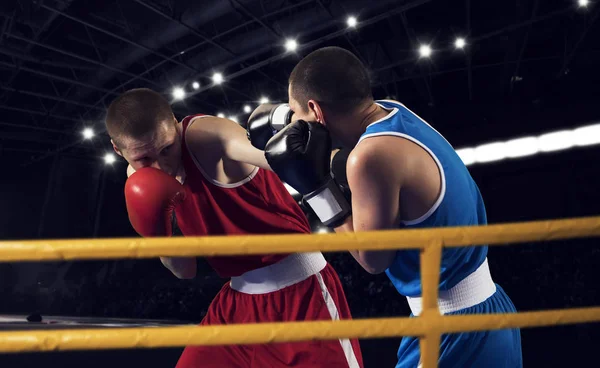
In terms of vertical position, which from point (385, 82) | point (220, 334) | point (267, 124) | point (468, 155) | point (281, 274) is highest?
point (385, 82)

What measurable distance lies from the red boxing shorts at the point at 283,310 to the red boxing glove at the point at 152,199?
341mm

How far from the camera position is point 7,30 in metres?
7.06

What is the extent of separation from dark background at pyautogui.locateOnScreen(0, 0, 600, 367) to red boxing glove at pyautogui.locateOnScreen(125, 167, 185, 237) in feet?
10.0

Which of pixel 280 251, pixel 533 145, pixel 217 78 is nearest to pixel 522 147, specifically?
pixel 533 145

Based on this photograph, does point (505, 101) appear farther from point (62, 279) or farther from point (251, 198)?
point (62, 279)

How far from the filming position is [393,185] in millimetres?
1170

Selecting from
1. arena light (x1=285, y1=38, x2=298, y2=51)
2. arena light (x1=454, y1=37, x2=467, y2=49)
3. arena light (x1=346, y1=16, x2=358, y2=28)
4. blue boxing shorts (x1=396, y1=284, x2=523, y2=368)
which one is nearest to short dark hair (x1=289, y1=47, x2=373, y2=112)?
blue boxing shorts (x1=396, y1=284, x2=523, y2=368)

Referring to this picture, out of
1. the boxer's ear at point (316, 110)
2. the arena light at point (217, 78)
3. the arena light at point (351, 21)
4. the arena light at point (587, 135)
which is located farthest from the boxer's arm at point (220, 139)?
the arena light at point (587, 135)

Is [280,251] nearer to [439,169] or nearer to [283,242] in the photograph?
[283,242]

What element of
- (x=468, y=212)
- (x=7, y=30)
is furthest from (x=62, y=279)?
(x=468, y=212)

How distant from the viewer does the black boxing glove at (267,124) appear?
1.73 meters

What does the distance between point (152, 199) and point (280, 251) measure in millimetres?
859

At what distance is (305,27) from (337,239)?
20.5ft

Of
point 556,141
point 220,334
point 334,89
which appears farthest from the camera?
point 556,141
